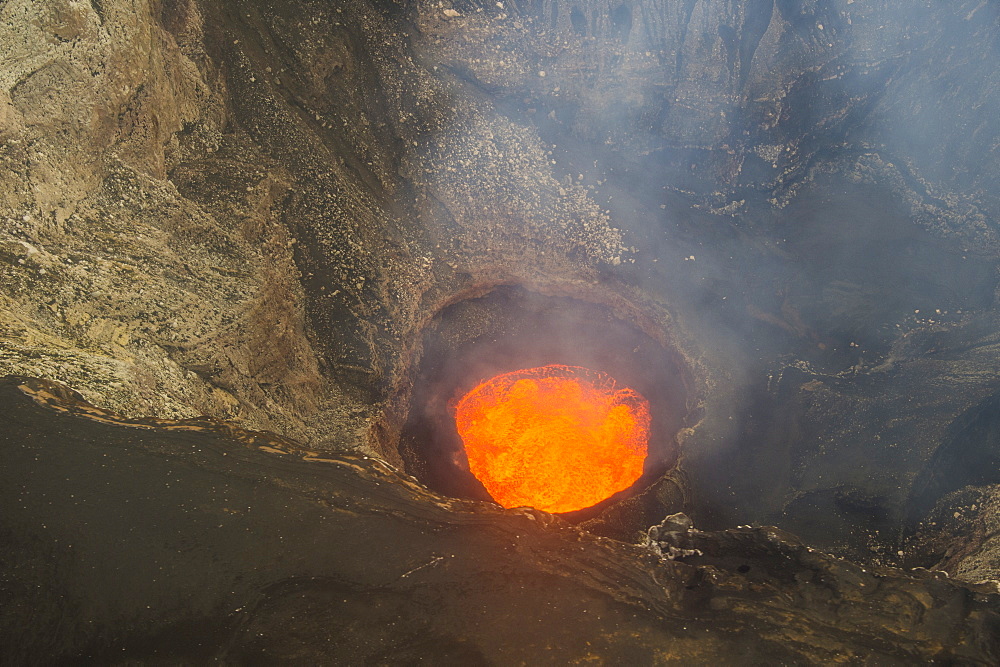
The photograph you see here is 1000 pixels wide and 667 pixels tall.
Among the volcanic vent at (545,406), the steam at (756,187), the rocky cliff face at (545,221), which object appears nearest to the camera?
the rocky cliff face at (545,221)

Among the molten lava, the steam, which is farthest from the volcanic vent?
the steam

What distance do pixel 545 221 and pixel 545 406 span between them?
2.86 meters

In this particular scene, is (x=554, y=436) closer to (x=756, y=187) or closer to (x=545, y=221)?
(x=545, y=221)

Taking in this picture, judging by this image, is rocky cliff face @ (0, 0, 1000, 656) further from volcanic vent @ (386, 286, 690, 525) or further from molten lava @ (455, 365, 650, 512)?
molten lava @ (455, 365, 650, 512)

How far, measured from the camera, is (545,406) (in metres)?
8.98

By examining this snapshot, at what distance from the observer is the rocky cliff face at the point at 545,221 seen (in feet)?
20.9

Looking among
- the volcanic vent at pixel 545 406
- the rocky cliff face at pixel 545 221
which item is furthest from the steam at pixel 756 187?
the volcanic vent at pixel 545 406

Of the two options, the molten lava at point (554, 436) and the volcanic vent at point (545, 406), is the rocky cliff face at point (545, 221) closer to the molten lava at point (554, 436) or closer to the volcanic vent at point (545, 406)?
the volcanic vent at point (545, 406)

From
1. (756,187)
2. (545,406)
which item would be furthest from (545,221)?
(756,187)

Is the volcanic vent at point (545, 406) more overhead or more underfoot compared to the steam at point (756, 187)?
more underfoot

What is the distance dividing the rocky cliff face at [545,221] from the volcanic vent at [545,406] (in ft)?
0.31

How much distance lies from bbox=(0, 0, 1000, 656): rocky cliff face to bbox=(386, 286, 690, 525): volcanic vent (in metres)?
0.09

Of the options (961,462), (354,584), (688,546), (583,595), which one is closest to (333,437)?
(354,584)

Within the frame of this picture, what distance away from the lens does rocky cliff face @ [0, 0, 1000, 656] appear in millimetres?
6367
